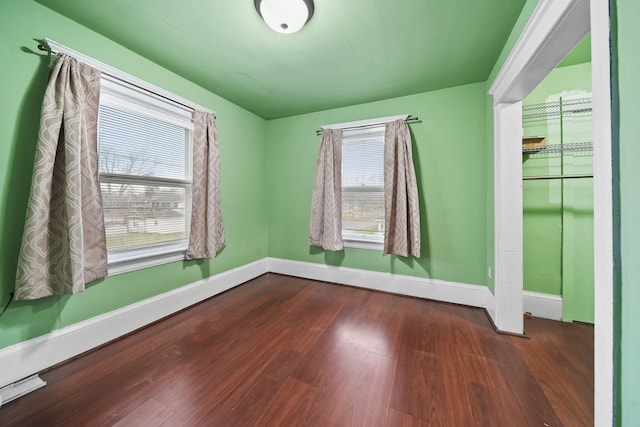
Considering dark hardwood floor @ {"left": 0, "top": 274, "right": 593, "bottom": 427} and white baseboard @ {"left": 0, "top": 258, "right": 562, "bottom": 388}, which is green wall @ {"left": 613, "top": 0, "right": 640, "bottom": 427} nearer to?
dark hardwood floor @ {"left": 0, "top": 274, "right": 593, "bottom": 427}

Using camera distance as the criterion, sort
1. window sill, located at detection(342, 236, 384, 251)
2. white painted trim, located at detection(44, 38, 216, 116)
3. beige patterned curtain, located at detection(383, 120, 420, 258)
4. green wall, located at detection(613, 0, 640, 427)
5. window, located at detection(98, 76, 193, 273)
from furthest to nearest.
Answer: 1. window sill, located at detection(342, 236, 384, 251)
2. beige patterned curtain, located at detection(383, 120, 420, 258)
3. window, located at detection(98, 76, 193, 273)
4. white painted trim, located at detection(44, 38, 216, 116)
5. green wall, located at detection(613, 0, 640, 427)

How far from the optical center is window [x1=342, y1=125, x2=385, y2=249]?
2.67 m

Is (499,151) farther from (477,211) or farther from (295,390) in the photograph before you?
(295,390)

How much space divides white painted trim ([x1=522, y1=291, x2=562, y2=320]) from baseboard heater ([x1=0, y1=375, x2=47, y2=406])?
Answer: 3647 millimetres

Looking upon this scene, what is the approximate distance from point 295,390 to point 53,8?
288cm

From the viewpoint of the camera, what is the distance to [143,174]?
190 centimetres

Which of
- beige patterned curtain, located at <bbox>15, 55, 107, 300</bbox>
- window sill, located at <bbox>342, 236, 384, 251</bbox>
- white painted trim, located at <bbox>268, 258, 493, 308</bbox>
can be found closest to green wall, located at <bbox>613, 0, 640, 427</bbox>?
white painted trim, located at <bbox>268, 258, 493, 308</bbox>

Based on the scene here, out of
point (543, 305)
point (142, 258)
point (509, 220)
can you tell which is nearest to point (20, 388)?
point (142, 258)

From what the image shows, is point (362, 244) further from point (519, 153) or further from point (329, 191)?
point (519, 153)

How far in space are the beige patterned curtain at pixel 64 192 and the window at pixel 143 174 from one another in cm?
17

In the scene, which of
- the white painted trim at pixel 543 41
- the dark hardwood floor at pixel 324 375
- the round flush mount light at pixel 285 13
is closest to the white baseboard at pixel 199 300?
the dark hardwood floor at pixel 324 375

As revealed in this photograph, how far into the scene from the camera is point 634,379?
1.90ft

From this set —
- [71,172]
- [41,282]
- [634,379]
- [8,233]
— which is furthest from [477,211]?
[8,233]

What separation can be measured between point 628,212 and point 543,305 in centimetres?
199
